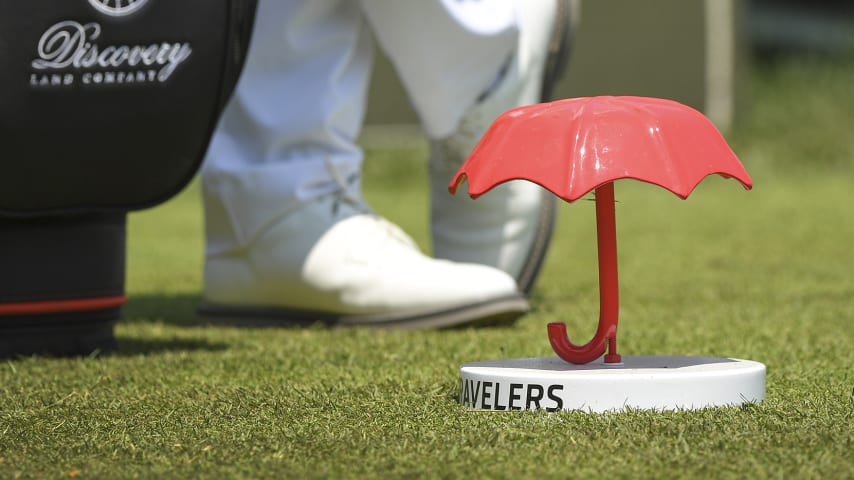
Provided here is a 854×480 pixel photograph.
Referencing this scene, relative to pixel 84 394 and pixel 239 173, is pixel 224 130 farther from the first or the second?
pixel 84 394

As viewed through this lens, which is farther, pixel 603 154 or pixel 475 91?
pixel 475 91

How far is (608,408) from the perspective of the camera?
98 cm

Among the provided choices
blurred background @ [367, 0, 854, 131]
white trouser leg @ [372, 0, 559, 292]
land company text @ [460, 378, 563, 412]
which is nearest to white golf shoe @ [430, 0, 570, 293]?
white trouser leg @ [372, 0, 559, 292]

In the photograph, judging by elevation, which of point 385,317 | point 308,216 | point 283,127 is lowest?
point 385,317

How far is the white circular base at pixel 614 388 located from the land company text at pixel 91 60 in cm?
45

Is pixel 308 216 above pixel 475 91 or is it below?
below

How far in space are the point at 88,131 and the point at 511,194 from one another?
0.75m

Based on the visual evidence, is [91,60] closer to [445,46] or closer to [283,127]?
[283,127]

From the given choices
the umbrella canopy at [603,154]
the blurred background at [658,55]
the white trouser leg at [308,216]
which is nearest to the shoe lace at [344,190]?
the white trouser leg at [308,216]

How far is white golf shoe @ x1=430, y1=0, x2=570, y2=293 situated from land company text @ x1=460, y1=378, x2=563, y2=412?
0.79 metres

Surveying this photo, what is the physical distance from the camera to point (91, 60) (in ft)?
3.95

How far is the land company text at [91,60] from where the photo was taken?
1.19 metres

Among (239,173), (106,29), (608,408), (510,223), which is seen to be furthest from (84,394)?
(510,223)

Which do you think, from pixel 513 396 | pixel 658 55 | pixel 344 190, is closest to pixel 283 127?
pixel 344 190
